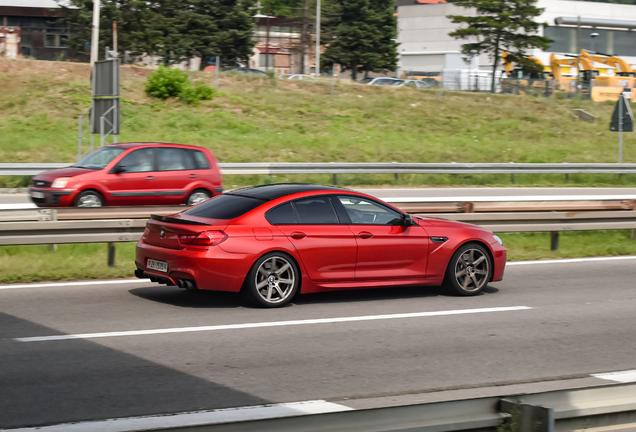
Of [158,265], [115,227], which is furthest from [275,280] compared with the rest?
[115,227]

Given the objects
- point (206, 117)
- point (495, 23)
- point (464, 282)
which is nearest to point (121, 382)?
point (464, 282)

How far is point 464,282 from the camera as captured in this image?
963 centimetres

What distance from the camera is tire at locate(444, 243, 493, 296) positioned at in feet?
31.2

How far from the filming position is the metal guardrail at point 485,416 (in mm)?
3443

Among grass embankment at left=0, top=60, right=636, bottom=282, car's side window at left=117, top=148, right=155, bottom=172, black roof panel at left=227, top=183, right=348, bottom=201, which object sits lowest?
black roof panel at left=227, top=183, right=348, bottom=201

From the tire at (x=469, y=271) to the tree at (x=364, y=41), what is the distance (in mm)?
59089

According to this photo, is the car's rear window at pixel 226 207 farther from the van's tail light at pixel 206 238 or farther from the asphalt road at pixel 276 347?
the asphalt road at pixel 276 347

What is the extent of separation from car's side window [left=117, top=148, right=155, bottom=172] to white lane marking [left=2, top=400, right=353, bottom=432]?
1139cm

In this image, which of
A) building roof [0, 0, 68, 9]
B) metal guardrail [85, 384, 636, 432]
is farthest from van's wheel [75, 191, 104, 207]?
building roof [0, 0, 68, 9]

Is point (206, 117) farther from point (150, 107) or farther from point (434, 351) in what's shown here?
point (434, 351)

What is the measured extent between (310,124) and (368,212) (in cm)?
2691

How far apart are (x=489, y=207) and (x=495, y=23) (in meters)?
40.3

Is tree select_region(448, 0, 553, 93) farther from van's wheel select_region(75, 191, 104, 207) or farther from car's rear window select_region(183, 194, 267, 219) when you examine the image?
car's rear window select_region(183, 194, 267, 219)

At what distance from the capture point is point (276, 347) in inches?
270
